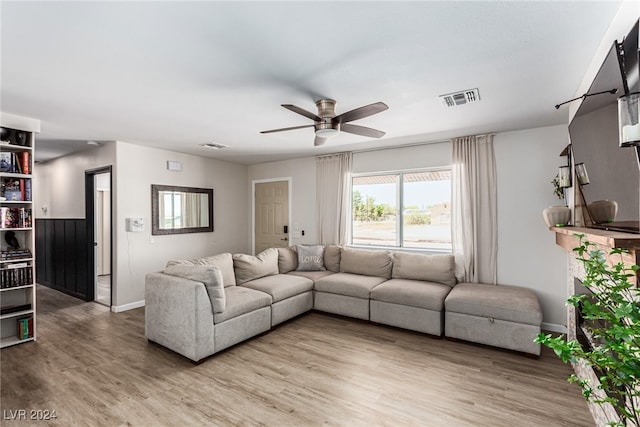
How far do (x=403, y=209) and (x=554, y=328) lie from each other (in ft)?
7.64

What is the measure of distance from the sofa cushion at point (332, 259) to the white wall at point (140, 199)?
219 cm

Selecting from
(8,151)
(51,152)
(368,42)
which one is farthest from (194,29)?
(51,152)

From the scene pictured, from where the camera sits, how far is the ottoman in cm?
304

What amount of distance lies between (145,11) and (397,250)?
4.17 metres

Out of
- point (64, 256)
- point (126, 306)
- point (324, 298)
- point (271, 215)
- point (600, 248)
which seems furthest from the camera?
point (271, 215)

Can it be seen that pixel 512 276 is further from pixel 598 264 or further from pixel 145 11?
pixel 145 11

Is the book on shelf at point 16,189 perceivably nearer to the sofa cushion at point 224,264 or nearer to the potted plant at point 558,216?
the sofa cushion at point 224,264

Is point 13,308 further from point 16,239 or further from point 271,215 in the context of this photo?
point 271,215

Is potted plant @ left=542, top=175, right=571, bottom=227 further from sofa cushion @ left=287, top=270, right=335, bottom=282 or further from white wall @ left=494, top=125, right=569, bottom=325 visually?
sofa cushion @ left=287, top=270, right=335, bottom=282

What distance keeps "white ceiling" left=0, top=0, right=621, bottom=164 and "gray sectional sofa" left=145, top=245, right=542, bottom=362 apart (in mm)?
1729

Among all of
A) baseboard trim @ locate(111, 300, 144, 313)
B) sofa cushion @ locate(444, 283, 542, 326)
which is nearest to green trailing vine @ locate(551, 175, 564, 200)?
sofa cushion @ locate(444, 283, 542, 326)

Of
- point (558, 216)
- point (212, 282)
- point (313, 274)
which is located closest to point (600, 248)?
point (558, 216)

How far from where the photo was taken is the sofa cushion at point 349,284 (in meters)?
4.02

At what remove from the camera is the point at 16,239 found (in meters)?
3.57
